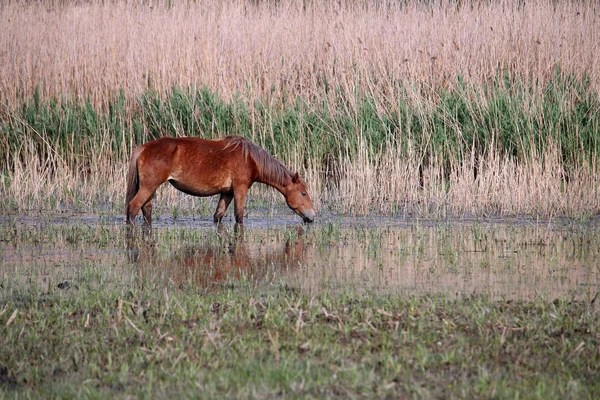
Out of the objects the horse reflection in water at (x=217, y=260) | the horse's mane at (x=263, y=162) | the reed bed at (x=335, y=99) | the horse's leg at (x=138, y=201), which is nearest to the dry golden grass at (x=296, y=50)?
the reed bed at (x=335, y=99)

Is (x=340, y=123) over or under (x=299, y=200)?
over

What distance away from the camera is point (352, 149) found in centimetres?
1194

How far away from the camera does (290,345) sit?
4.62m

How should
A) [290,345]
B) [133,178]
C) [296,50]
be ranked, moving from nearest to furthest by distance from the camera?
[290,345] < [133,178] < [296,50]

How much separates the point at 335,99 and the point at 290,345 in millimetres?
8813

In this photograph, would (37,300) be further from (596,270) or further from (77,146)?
(77,146)

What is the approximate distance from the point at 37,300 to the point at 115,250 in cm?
227

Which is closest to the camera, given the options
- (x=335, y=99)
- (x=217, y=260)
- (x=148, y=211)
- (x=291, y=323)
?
(x=291, y=323)

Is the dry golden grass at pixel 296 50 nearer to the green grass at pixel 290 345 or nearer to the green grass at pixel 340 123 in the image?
the green grass at pixel 340 123

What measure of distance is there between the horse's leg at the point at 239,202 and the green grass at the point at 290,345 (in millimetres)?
4002

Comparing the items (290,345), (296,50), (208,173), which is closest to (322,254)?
(208,173)

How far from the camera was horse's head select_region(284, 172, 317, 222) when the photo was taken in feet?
33.4

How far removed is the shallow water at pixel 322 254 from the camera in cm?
634

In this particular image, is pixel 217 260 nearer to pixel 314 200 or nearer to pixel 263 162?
pixel 263 162
